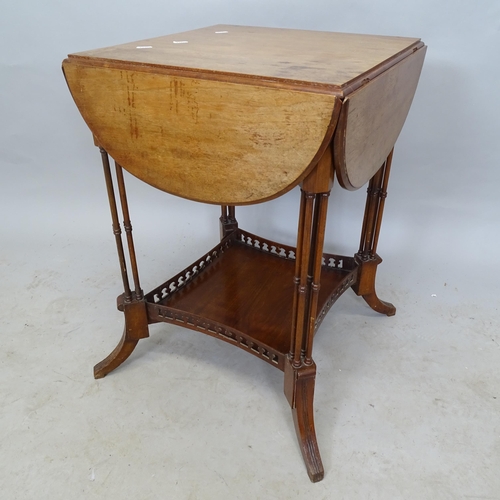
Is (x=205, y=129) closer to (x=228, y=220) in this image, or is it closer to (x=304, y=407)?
(x=304, y=407)

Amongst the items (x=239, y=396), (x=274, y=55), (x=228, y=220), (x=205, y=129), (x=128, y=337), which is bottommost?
(x=239, y=396)

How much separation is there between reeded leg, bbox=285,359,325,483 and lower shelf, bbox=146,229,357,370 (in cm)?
7

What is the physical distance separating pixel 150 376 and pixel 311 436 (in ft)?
1.86

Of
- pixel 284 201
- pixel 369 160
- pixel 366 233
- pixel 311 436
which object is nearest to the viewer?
pixel 369 160

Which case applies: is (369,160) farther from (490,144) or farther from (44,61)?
(44,61)

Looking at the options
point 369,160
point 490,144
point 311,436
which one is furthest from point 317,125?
point 490,144

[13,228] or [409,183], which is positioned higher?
[409,183]

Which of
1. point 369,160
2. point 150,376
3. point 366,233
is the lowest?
point 150,376

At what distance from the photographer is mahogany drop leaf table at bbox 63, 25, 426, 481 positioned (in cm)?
100

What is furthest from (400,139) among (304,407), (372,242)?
(304,407)

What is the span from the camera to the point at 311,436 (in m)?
1.37

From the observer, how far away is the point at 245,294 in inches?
68.5

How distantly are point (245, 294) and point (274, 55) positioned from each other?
0.80 meters

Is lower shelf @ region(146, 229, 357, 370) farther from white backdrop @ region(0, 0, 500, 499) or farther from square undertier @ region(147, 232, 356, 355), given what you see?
white backdrop @ region(0, 0, 500, 499)
